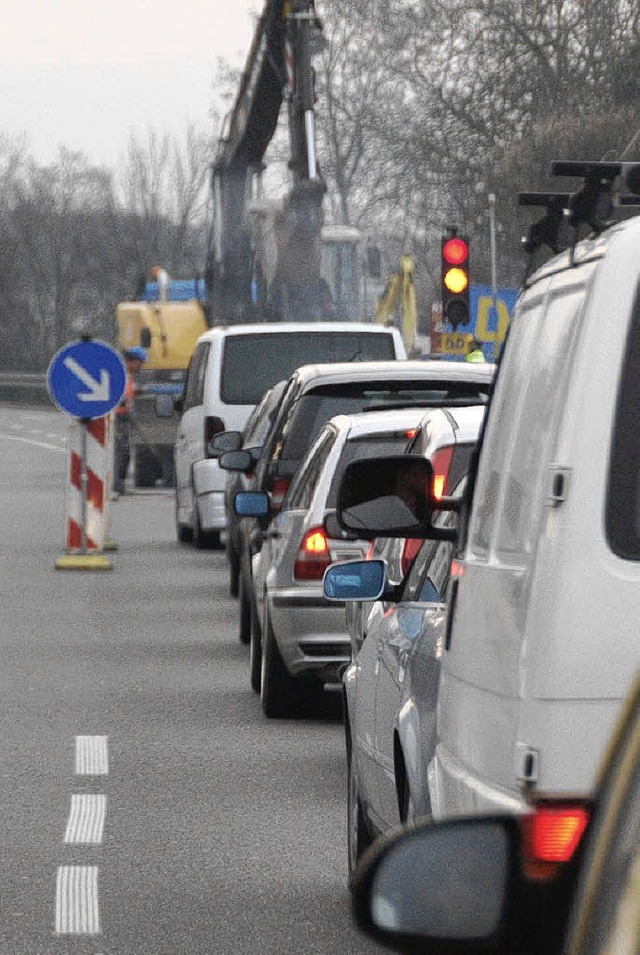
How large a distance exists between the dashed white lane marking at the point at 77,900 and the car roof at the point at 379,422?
11.7ft

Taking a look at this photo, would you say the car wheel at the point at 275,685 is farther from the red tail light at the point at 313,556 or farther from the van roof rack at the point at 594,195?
the van roof rack at the point at 594,195

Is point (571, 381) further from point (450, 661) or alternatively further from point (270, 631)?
point (270, 631)

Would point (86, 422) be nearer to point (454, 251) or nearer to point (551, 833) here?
point (454, 251)

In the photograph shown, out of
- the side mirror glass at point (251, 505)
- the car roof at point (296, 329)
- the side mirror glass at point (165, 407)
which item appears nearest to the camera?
the side mirror glass at point (251, 505)

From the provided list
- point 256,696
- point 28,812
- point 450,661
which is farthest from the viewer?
point 256,696

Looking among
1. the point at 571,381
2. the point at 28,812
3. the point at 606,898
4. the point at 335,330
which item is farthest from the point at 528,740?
the point at 335,330

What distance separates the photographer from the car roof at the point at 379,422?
1034 cm

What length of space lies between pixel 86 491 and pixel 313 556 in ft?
32.4

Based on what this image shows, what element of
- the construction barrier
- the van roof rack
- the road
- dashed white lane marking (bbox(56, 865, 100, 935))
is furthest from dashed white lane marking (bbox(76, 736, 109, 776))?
the construction barrier

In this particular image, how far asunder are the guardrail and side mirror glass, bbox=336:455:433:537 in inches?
2907

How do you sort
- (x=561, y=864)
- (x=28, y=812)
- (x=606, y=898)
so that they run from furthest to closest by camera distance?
(x=28, y=812), (x=561, y=864), (x=606, y=898)

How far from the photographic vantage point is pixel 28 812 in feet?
26.9

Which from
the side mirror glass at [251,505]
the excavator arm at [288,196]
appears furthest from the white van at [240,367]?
the excavator arm at [288,196]

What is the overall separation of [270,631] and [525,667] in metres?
7.17
